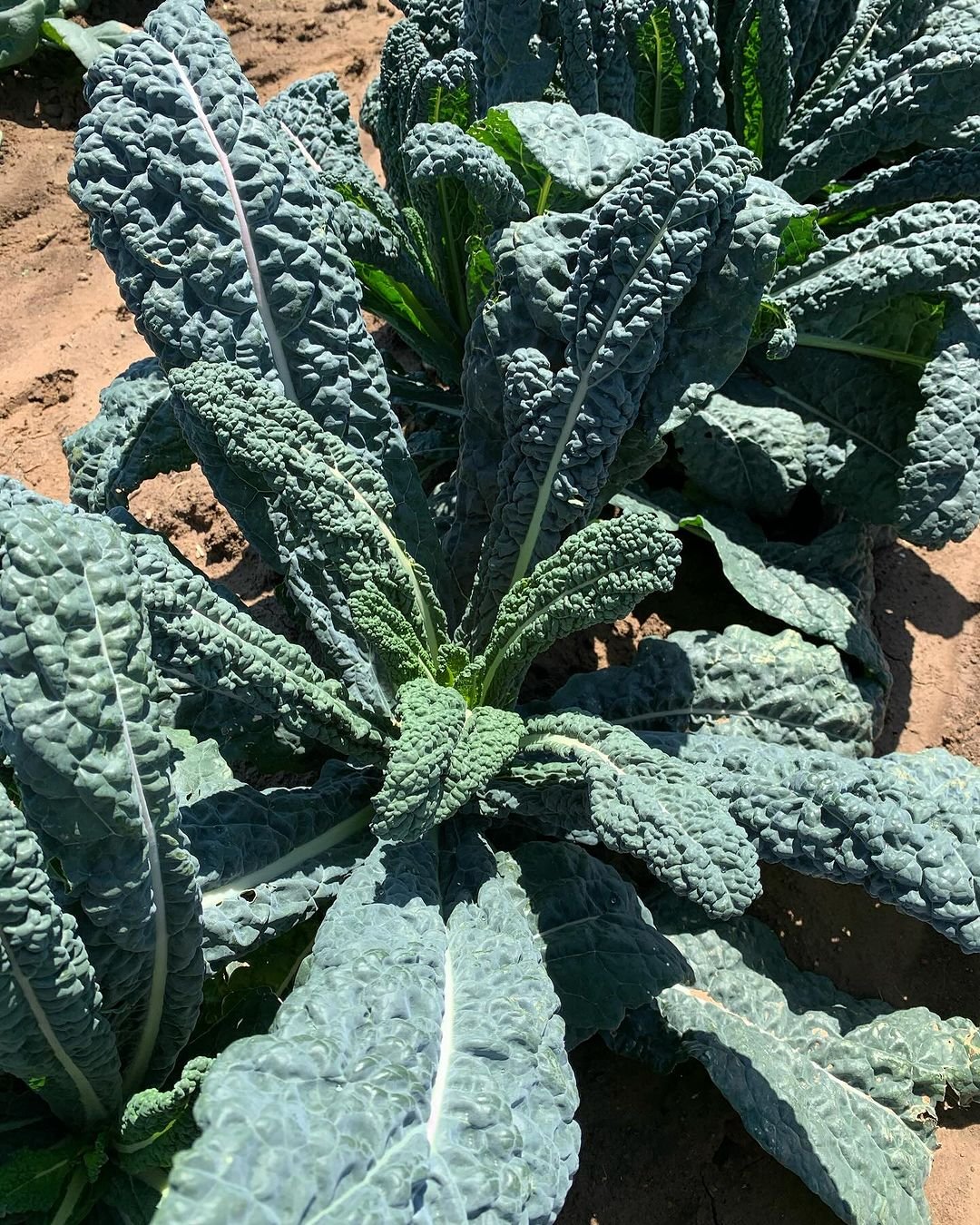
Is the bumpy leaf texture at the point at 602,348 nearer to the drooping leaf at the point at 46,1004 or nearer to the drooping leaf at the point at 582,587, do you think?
the drooping leaf at the point at 582,587

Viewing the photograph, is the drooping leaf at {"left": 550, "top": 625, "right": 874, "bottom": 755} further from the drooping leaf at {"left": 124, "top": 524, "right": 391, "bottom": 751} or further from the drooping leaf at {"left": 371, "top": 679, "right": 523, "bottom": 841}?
the drooping leaf at {"left": 124, "top": 524, "right": 391, "bottom": 751}

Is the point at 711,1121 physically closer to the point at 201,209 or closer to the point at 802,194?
the point at 201,209

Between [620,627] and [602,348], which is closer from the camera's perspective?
[602,348]

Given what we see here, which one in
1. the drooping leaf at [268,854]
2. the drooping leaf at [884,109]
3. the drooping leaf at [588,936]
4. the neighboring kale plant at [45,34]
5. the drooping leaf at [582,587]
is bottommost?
the drooping leaf at [588,936]

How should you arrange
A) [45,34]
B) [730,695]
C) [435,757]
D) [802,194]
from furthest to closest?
[45,34] < [802,194] < [730,695] < [435,757]

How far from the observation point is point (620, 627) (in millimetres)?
3051

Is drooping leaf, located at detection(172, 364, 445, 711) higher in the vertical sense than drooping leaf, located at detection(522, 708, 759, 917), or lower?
higher

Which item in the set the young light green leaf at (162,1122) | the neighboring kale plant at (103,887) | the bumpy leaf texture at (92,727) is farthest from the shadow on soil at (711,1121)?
the bumpy leaf texture at (92,727)

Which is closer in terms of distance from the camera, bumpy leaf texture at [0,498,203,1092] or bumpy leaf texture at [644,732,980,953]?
bumpy leaf texture at [0,498,203,1092]

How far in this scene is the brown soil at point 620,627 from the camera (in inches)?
87.5

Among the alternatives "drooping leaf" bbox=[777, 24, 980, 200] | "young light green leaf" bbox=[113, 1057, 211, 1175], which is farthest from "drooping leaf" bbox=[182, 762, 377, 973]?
"drooping leaf" bbox=[777, 24, 980, 200]

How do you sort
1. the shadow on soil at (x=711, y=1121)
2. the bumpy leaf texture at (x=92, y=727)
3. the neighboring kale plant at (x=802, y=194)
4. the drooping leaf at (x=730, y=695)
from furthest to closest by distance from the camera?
the neighboring kale plant at (x=802, y=194)
the drooping leaf at (x=730, y=695)
the shadow on soil at (x=711, y=1121)
the bumpy leaf texture at (x=92, y=727)

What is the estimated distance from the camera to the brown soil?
2223mm

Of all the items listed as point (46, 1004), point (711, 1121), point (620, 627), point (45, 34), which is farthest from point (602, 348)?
point (45, 34)
